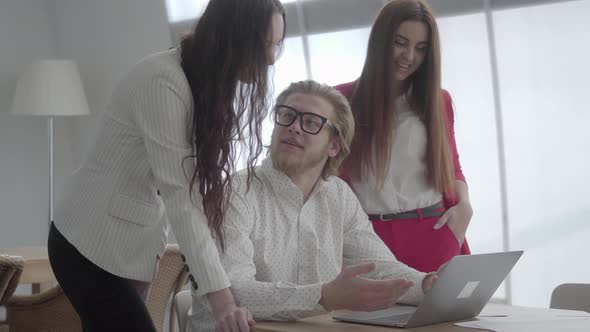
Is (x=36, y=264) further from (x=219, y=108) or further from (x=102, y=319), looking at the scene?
(x=219, y=108)

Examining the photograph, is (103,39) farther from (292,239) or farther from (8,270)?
(292,239)

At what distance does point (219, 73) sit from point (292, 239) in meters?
0.51

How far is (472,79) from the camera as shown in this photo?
4.95m

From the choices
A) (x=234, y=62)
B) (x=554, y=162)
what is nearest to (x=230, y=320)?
(x=234, y=62)

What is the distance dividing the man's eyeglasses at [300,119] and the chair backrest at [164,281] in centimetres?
177

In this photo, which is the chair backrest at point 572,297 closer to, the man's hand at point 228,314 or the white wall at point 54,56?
the man's hand at point 228,314

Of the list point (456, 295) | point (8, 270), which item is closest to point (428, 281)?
point (456, 295)

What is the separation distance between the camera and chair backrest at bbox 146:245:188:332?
3801 millimetres

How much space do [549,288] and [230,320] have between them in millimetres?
3399

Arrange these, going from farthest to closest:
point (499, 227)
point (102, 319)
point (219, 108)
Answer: point (499, 227) → point (102, 319) → point (219, 108)

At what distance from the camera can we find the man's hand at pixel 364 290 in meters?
1.63

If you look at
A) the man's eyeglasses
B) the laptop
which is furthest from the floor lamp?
the laptop

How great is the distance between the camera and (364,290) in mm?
1645

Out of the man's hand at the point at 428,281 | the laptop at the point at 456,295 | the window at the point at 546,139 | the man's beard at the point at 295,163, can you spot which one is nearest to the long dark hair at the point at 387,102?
the man's beard at the point at 295,163
